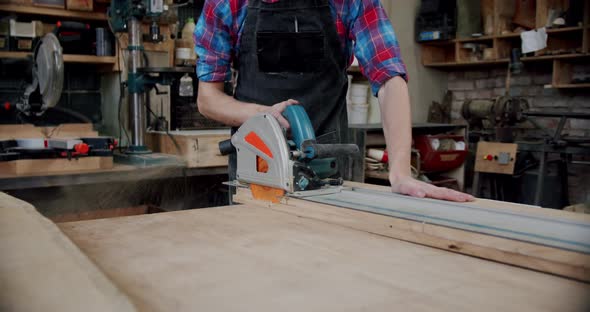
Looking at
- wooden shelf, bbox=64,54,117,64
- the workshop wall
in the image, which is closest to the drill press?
wooden shelf, bbox=64,54,117,64

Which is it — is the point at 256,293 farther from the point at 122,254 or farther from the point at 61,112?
the point at 61,112

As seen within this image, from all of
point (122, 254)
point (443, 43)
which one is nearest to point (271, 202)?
point (122, 254)

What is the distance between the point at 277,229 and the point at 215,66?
831 mm

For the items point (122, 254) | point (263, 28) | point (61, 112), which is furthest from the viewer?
point (61, 112)

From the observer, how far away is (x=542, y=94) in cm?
450

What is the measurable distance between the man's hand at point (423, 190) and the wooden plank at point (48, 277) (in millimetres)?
716

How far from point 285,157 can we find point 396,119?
46cm

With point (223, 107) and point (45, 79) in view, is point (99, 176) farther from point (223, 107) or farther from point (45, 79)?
point (223, 107)

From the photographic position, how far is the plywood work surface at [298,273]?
0.62 metres

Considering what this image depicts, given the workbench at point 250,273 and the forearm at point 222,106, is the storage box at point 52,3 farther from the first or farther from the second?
the workbench at point 250,273

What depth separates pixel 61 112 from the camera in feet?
10.8

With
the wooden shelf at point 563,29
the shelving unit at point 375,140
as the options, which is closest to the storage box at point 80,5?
the shelving unit at point 375,140

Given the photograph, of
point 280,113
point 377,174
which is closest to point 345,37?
point 280,113

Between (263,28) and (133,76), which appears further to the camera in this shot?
(133,76)
